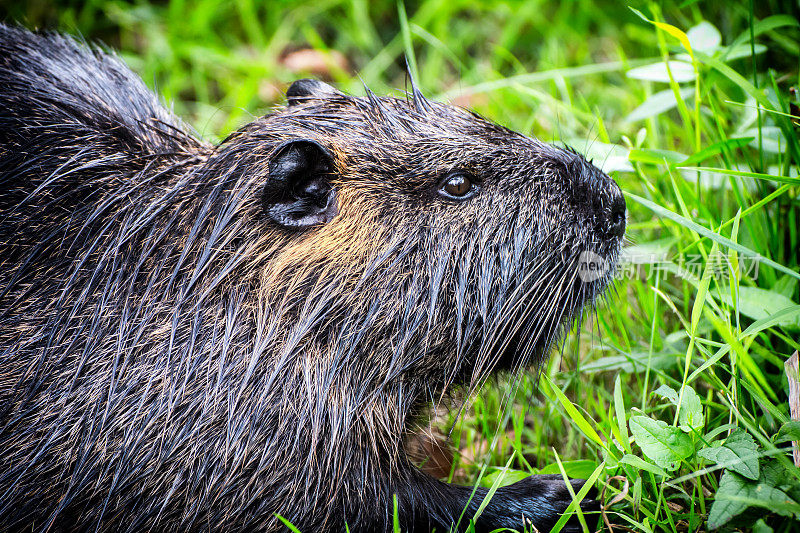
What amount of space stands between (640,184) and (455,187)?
72.5 inches

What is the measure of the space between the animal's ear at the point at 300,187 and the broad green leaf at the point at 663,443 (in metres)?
1.21

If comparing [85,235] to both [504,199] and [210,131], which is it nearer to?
[504,199]

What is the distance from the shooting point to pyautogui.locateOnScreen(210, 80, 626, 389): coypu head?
7.61 feet

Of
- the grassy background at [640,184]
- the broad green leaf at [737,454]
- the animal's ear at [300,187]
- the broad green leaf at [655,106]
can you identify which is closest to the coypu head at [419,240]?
the animal's ear at [300,187]

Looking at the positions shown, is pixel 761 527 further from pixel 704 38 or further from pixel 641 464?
pixel 704 38

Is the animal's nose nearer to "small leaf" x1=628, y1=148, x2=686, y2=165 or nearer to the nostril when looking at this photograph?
the nostril

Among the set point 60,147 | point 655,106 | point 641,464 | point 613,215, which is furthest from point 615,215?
point 60,147

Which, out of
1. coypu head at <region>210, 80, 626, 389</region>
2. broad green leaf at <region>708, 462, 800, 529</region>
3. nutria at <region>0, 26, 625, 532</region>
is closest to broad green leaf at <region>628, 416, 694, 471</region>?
broad green leaf at <region>708, 462, 800, 529</region>

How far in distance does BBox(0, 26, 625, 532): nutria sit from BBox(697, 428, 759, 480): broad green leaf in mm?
495

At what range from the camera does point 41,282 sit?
7.70 feet

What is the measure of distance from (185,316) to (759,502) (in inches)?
71.3

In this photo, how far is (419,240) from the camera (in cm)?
234

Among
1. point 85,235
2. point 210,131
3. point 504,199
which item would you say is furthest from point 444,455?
point 210,131

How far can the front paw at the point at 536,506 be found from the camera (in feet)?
7.92
